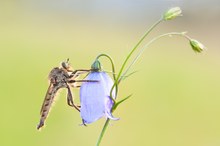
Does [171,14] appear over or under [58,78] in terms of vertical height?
over

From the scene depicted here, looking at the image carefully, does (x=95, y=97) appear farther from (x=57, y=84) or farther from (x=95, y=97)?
(x=57, y=84)

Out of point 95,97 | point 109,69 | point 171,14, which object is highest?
point 109,69

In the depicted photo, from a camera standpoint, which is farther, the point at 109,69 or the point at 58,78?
the point at 109,69

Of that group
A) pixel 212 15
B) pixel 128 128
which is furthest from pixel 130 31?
pixel 128 128

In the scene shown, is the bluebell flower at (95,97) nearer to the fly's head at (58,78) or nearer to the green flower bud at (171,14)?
the fly's head at (58,78)

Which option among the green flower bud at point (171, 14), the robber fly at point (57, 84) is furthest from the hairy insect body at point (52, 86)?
the green flower bud at point (171, 14)

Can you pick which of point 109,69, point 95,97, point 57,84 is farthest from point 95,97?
point 109,69
